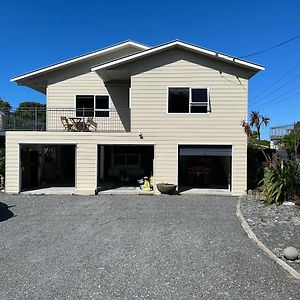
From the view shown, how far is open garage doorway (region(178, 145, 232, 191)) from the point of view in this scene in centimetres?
1580

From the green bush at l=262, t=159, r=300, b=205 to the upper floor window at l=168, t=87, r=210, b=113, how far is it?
14.7 ft

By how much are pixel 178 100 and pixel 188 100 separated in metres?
0.46

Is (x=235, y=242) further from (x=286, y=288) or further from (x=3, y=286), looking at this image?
(x=3, y=286)

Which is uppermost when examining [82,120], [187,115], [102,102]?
[102,102]

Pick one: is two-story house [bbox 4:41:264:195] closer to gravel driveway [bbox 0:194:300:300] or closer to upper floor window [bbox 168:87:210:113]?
upper floor window [bbox 168:87:210:113]

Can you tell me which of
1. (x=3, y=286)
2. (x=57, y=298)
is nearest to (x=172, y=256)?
(x=57, y=298)

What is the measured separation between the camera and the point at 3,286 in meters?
5.46

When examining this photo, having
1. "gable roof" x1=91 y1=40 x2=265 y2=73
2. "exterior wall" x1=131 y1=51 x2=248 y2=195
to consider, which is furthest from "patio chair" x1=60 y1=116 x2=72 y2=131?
"exterior wall" x1=131 y1=51 x2=248 y2=195

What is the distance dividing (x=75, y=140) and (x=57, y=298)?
11.4 metres

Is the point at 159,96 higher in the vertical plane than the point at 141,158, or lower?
higher

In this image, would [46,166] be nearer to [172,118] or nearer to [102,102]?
[102,102]

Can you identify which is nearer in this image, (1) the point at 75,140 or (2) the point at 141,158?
(1) the point at 75,140

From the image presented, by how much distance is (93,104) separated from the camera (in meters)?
18.3

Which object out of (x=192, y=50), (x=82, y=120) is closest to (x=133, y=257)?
(x=192, y=50)
